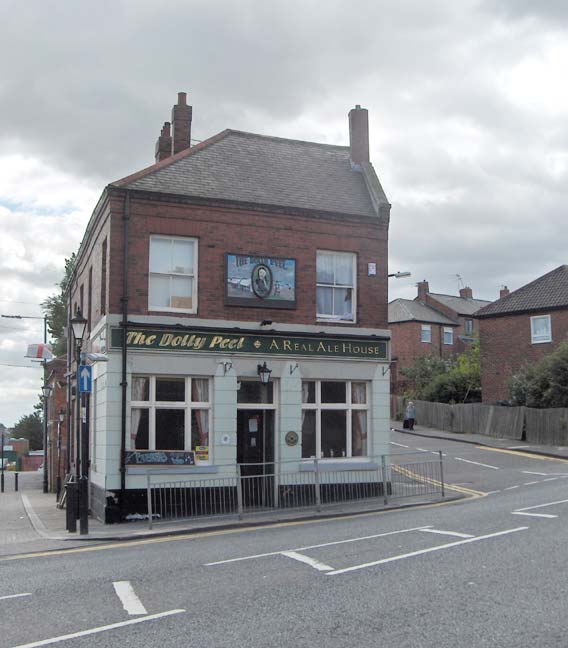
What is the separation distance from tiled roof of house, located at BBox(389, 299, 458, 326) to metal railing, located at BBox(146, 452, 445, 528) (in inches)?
1719

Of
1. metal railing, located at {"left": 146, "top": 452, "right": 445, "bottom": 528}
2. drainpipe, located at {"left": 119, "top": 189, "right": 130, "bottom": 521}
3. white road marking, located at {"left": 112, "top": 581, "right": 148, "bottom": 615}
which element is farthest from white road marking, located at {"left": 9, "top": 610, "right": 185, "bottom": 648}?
drainpipe, located at {"left": 119, "top": 189, "right": 130, "bottom": 521}

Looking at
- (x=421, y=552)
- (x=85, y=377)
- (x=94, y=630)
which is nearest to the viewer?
(x=94, y=630)

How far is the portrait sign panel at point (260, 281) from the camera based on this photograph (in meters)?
19.8

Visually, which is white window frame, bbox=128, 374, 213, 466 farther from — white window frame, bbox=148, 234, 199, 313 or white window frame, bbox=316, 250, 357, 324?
white window frame, bbox=316, 250, 357, 324

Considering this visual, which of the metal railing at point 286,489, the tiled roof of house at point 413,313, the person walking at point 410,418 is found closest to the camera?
the metal railing at point 286,489

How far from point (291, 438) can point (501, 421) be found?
21.5 metres

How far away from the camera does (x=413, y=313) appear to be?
6494 cm

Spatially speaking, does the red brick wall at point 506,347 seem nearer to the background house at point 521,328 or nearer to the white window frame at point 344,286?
the background house at point 521,328

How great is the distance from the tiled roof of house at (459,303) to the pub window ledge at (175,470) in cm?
5210

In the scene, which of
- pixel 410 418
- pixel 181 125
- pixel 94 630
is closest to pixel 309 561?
pixel 94 630

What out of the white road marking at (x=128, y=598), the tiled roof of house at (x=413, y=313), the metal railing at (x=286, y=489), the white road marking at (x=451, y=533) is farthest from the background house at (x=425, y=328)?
the white road marking at (x=128, y=598)

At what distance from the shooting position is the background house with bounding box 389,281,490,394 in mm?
63734

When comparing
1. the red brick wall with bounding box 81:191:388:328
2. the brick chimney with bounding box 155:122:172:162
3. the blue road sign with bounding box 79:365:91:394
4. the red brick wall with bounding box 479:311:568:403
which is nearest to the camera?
the blue road sign with bounding box 79:365:91:394

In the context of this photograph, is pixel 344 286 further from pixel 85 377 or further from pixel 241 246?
pixel 85 377
